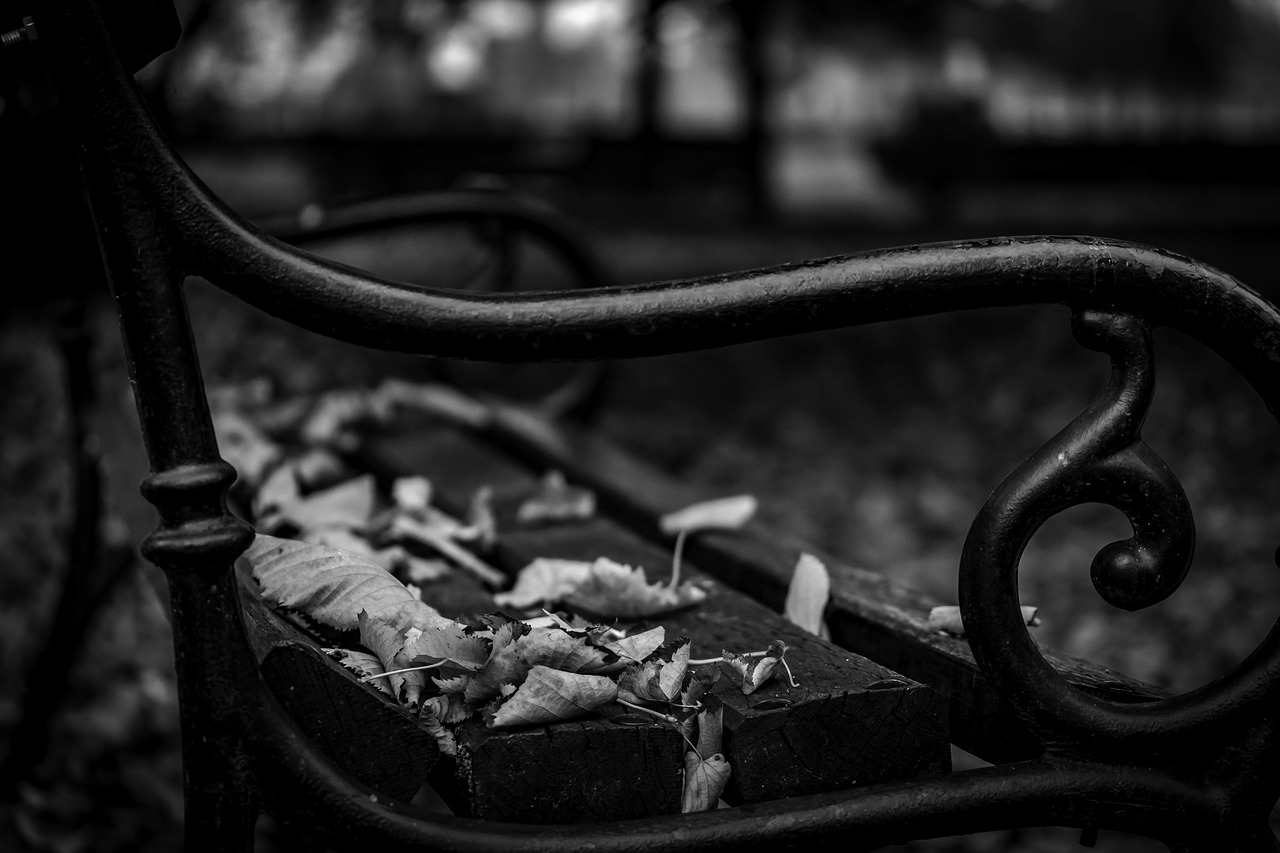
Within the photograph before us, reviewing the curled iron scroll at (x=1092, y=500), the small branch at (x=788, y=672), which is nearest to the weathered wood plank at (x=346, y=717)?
the small branch at (x=788, y=672)

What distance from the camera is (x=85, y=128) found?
702 millimetres

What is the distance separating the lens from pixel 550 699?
0.81 metres

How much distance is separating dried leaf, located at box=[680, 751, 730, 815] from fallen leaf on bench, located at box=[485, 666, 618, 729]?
81 mm

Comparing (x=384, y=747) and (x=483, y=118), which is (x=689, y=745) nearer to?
(x=384, y=747)

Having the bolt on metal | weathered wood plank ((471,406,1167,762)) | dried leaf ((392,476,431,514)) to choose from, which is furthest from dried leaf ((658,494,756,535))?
the bolt on metal

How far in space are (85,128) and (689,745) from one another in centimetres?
57

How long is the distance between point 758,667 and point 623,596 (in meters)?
0.24

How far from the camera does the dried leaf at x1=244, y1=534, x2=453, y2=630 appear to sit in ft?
2.99

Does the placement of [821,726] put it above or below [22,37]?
below

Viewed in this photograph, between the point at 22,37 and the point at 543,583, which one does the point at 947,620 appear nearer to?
the point at 543,583

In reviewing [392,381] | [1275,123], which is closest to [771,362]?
[392,381]

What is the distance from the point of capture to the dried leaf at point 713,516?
1.40 meters

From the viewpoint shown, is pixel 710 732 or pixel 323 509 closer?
pixel 710 732

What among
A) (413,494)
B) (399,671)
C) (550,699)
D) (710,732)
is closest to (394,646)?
(399,671)
